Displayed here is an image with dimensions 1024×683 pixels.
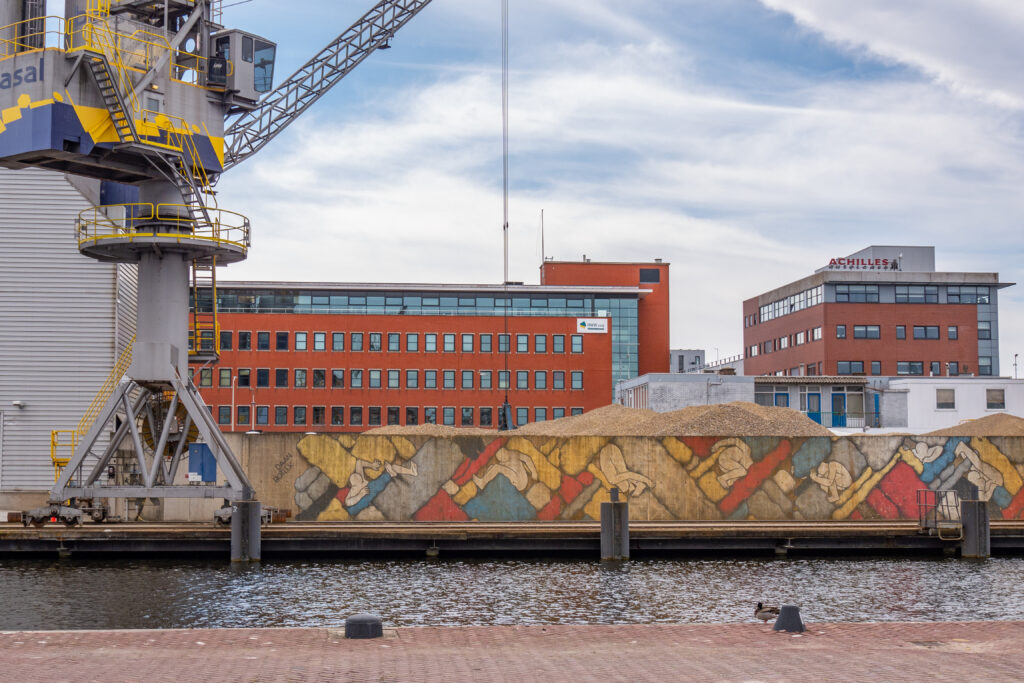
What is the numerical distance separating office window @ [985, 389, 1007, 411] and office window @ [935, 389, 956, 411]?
7.95ft

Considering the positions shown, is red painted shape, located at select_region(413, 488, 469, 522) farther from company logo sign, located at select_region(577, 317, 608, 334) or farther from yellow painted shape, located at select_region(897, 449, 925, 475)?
company logo sign, located at select_region(577, 317, 608, 334)

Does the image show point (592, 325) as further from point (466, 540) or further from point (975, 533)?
point (466, 540)

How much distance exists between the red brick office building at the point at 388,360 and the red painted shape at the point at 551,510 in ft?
208

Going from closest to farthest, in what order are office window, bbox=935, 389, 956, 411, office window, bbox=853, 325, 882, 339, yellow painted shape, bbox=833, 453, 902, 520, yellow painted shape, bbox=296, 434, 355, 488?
yellow painted shape, bbox=296, 434, 355, 488, yellow painted shape, bbox=833, 453, 902, 520, office window, bbox=935, 389, 956, 411, office window, bbox=853, 325, 882, 339

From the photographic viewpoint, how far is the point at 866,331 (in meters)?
112

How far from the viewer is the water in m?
27.0

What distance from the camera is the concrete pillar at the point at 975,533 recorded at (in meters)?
40.0

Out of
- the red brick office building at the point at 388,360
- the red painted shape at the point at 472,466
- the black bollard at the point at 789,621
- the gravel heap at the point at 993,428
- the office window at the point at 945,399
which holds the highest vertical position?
the red brick office building at the point at 388,360

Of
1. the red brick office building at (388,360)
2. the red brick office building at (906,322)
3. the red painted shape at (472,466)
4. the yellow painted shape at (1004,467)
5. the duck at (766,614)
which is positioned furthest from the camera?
the red brick office building at (906,322)

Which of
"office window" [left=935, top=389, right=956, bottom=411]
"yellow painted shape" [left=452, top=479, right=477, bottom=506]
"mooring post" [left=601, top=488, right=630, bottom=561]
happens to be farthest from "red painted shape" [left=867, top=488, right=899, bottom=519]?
"office window" [left=935, top=389, right=956, bottom=411]

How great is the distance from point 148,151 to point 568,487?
1863 cm

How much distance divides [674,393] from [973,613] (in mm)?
55502

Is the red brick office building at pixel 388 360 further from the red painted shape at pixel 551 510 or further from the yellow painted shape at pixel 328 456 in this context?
the yellow painted shape at pixel 328 456

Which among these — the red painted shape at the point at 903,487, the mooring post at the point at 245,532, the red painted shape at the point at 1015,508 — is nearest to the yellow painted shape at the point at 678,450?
the red painted shape at the point at 903,487
